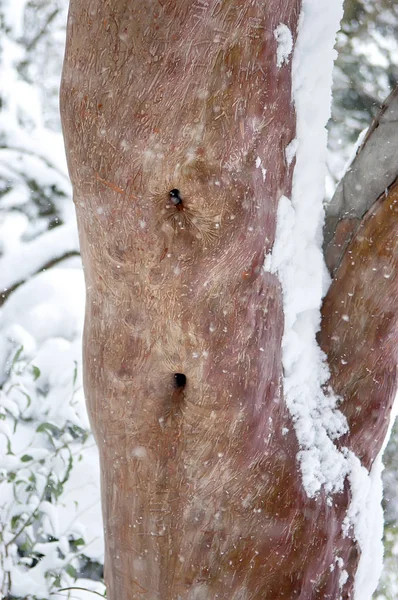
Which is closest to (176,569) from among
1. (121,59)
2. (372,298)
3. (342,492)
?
(342,492)

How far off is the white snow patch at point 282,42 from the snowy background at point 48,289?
1405 millimetres

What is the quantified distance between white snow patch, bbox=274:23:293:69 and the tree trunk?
1 centimetres

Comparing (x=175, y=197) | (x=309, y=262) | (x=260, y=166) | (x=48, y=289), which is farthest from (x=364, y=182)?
(x=48, y=289)

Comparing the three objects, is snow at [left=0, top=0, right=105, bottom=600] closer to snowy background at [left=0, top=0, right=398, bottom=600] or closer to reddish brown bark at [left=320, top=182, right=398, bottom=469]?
snowy background at [left=0, top=0, right=398, bottom=600]

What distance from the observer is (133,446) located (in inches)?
38.2

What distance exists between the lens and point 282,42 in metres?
0.84

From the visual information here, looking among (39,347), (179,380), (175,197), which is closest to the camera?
(175,197)

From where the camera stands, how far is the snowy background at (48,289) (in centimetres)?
→ 200

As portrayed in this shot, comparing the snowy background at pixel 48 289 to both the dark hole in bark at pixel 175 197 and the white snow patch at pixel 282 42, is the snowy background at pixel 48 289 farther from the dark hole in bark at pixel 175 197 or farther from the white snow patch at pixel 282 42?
the white snow patch at pixel 282 42

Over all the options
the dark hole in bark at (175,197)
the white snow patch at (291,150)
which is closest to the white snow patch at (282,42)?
the white snow patch at (291,150)

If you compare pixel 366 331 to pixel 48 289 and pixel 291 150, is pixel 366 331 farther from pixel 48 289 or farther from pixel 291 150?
pixel 48 289

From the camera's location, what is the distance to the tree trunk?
0.79 meters

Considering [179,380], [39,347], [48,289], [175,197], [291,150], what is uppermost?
[48,289]

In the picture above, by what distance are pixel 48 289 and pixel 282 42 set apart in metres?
2.09
